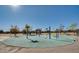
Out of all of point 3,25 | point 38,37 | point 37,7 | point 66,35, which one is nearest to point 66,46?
point 66,35

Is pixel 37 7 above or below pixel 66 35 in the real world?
above

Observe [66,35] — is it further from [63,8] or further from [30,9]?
[30,9]

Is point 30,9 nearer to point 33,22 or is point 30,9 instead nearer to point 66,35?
point 33,22

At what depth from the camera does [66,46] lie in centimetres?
317

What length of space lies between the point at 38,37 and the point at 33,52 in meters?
0.20

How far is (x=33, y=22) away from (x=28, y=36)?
7.5 inches

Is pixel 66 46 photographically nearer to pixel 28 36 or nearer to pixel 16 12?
pixel 28 36

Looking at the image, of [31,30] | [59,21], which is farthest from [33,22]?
[59,21]

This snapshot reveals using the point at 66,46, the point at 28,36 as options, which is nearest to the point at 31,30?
the point at 28,36

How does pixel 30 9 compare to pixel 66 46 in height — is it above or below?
above

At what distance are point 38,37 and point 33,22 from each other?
0.20 m
